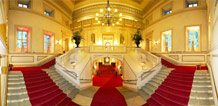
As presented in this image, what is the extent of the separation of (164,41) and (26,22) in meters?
13.6

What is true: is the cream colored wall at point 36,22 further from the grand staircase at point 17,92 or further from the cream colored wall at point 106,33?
the grand staircase at point 17,92

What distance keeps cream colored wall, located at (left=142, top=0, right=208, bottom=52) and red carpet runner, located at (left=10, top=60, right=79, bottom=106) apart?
10.0 metres

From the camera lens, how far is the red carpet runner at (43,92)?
147 inches

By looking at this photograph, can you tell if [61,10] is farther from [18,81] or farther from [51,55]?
[18,81]

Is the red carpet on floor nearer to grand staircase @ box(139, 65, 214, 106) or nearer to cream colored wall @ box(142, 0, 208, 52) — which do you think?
grand staircase @ box(139, 65, 214, 106)

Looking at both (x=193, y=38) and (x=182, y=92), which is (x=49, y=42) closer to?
(x=182, y=92)

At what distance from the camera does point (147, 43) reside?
1347 cm

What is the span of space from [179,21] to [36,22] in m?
13.4

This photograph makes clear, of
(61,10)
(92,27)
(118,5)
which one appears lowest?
(92,27)

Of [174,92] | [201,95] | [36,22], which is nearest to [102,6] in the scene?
[36,22]

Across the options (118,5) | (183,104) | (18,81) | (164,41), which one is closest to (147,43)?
(164,41)

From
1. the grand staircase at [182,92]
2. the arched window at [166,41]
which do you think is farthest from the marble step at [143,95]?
the arched window at [166,41]

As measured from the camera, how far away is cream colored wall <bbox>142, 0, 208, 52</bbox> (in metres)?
7.62

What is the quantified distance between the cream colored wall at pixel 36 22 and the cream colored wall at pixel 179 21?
1183 cm
